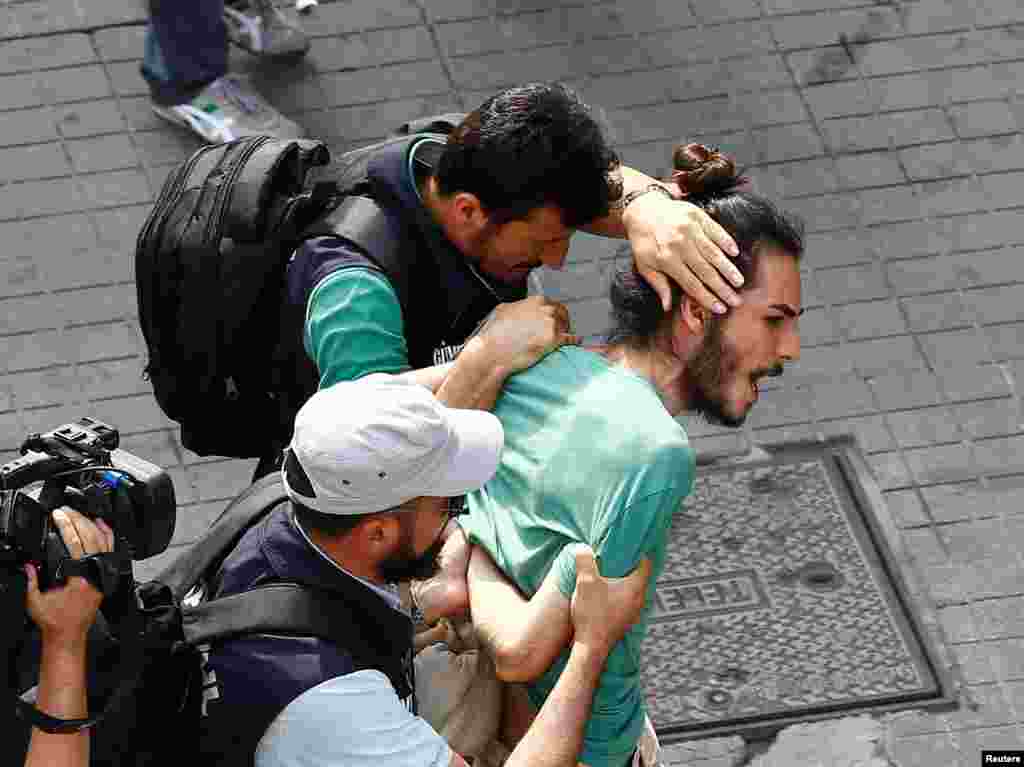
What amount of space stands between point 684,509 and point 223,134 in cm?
267

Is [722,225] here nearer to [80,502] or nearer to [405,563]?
[405,563]

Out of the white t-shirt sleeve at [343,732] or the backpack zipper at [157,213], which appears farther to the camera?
the backpack zipper at [157,213]

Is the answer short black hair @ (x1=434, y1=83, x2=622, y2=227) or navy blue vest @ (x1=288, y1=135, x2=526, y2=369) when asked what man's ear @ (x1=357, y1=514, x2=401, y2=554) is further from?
short black hair @ (x1=434, y1=83, x2=622, y2=227)

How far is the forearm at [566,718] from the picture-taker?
351 cm

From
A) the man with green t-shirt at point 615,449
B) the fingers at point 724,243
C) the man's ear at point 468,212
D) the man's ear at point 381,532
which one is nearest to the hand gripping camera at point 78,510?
the man's ear at point 381,532

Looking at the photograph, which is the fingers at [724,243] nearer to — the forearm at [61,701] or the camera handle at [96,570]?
the camera handle at [96,570]

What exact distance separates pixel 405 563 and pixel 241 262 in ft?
3.29

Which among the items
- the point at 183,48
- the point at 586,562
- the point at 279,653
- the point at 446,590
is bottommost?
the point at 183,48

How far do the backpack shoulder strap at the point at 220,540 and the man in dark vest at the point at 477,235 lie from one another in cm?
36

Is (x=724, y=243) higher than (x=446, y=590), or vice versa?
(x=724, y=243)

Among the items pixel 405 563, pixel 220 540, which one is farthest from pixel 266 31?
pixel 405 563

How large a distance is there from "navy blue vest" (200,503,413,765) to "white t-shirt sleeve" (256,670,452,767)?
21 mm

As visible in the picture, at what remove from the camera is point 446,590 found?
12.5 ft

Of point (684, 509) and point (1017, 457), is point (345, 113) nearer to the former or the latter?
point (684, 509)
